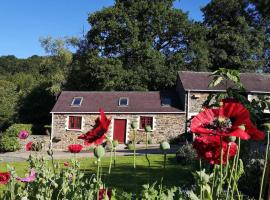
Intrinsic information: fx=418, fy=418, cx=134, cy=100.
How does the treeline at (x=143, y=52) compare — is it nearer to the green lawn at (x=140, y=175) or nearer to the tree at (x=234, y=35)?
the tree at (x=234, y=35)

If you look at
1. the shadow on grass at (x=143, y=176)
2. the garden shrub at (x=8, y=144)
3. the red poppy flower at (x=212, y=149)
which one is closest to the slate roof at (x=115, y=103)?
the garden shrub at (x=8, y=144)

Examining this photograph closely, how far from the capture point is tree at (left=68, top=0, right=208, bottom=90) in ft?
124

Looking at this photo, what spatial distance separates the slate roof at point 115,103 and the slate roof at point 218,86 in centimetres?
177

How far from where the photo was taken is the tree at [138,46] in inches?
1483

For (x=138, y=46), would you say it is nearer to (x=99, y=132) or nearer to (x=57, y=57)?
(x=57, y=57)

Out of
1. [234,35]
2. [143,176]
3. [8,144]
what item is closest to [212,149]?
[143,176]

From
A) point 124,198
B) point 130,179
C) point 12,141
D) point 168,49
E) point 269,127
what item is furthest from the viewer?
point 168,49

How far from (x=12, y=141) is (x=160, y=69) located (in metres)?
15.2

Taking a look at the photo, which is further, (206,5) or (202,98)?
(206,5)

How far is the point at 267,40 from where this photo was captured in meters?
44.1

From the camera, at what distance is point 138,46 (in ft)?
124

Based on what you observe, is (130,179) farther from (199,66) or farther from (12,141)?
(199,66)

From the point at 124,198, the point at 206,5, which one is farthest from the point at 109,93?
the point at 124,198

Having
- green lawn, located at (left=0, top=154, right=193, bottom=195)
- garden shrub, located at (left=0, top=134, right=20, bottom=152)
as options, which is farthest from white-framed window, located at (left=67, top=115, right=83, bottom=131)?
green lawn, located at (left=0, top=154, right=193, bottom=195)
